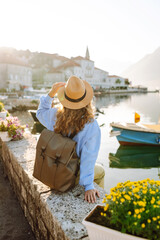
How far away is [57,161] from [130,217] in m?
0.97

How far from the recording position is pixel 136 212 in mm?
1265

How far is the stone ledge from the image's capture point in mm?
1886

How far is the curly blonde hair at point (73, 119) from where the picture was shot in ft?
7.38

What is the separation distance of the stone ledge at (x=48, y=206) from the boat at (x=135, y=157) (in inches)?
320

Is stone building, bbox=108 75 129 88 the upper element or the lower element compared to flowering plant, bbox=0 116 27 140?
upper

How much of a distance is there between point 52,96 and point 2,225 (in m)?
1.89

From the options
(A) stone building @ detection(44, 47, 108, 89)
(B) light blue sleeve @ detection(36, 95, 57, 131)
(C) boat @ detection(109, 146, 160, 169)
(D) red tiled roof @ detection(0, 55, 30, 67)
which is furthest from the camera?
(A) stone building @ detection(44, 47, 108, 89)

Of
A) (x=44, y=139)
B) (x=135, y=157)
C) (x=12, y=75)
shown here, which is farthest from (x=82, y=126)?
(x=12, y=75)

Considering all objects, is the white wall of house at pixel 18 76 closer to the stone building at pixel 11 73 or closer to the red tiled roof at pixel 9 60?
the stone building at pixel 11 73

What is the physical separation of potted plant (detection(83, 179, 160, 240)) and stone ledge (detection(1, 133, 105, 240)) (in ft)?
1.20

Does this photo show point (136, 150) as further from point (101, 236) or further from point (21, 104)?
point (21, 104)

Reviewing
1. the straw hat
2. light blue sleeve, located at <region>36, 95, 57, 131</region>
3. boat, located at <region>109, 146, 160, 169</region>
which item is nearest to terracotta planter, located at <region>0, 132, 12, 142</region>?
light blue sleeve, located at <region>36, 95, 57, 131</region>

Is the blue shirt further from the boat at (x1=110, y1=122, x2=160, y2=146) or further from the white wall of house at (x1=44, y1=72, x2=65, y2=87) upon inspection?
the white wall of house at (x1=44, y1=72, x2=65, y2=87)

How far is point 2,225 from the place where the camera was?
287 centimetres
